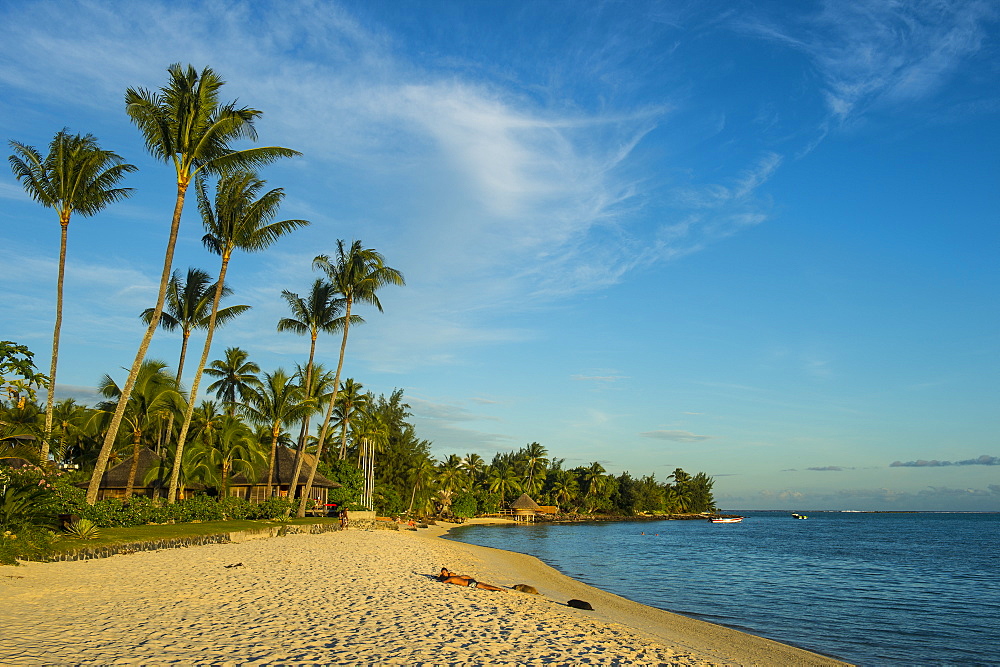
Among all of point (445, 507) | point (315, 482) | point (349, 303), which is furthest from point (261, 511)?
point (445, 507)

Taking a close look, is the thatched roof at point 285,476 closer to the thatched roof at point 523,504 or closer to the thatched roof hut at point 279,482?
the thatched roof hut at point 279,482

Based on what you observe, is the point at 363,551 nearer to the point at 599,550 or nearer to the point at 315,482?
the point at 315,482

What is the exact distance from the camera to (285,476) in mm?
42500

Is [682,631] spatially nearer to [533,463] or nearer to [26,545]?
[26,545]

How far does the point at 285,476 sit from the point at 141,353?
2270 centimetres

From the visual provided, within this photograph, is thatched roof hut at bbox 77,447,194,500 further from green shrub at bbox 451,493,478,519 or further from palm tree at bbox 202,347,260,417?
green shrub at bbox 451,493,478,519

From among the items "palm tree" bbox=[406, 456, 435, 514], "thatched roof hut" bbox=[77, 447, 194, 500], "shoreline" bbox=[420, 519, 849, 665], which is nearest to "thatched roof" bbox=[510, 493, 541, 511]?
"palm tree" bbox=[406, 456, 435, 514]

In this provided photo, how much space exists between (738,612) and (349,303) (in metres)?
27.0

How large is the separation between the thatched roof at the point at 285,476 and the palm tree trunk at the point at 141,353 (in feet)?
63.5

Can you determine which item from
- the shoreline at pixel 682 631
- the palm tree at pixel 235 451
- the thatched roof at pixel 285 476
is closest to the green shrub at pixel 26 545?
the shoreline at pixel 682 631

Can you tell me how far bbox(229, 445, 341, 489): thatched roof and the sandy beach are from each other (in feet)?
78.9

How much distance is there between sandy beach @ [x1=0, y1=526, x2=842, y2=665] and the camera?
8.11 m

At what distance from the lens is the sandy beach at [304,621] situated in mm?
8109

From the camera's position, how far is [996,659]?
46.5 ft
